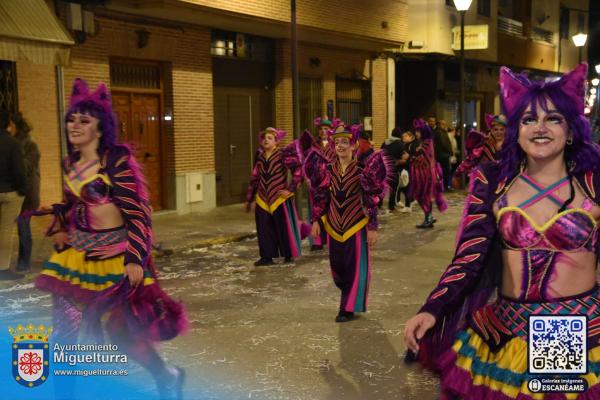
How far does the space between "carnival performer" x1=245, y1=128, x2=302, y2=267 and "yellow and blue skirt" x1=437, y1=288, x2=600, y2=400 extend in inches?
263

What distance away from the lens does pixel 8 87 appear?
1206 centimetres

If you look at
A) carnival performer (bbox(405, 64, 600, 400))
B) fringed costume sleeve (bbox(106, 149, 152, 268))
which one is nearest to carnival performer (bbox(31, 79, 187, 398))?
fringed costume sleeve (bbox(106, 149, 152, 268))

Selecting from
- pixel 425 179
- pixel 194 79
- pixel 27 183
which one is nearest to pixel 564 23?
pixel 194 79

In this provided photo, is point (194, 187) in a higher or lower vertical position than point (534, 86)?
lower

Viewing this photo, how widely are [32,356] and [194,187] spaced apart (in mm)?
11528

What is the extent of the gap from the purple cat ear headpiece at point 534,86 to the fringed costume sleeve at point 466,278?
0.99 ft

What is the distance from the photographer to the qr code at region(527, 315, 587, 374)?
2.78 meters

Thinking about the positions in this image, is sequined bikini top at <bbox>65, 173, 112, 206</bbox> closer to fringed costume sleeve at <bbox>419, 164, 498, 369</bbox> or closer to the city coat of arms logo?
the city coat of arms logo

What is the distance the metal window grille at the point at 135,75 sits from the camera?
562 inches

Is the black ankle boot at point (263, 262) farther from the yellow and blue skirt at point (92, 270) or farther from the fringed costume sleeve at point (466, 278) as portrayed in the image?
the fringed costume sleeve at point (466, 278)

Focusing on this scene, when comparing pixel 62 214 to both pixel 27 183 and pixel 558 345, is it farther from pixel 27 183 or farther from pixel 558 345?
pixel 27 183

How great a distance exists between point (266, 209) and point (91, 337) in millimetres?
5440

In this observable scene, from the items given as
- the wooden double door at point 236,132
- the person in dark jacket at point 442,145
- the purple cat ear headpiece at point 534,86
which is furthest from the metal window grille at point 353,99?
the purple cat ear headpiece at point 534,86

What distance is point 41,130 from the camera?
1255cm
